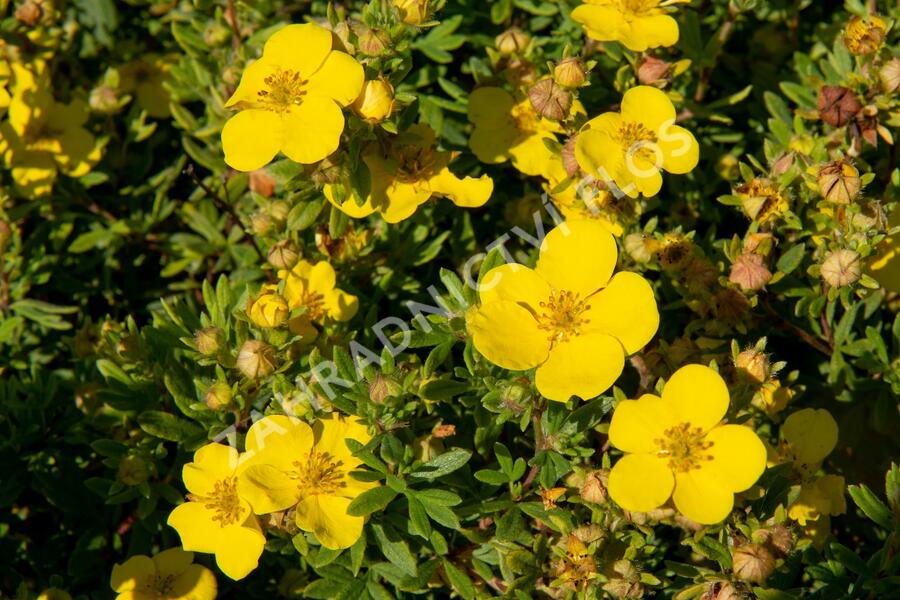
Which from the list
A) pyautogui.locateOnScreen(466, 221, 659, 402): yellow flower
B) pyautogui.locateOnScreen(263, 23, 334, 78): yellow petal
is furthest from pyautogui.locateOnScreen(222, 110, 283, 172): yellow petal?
pyautogui.locateOnScreen(466, 221, 659, 402): yellow flower

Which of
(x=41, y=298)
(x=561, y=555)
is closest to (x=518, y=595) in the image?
(x=561, y=555)

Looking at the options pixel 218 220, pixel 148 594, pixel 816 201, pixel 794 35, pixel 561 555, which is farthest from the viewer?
pixel 794 35

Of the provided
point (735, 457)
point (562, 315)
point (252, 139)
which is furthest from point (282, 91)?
point (735, 457)

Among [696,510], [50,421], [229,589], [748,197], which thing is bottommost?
[229,589]

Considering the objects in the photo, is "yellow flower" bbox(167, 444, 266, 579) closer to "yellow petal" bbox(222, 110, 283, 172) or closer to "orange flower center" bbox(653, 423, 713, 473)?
"yellow petal" bbox(222, 110, 283, 172)

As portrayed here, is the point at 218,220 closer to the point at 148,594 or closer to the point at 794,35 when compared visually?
the point at 148,594

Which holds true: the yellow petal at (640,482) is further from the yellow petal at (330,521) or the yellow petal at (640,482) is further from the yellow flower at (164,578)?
the yellow flower at (164,578)

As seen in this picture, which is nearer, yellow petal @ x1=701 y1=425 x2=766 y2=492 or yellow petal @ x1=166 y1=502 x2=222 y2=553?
yellow petal @ x1=701 y1=425 x2=766 y2=492
